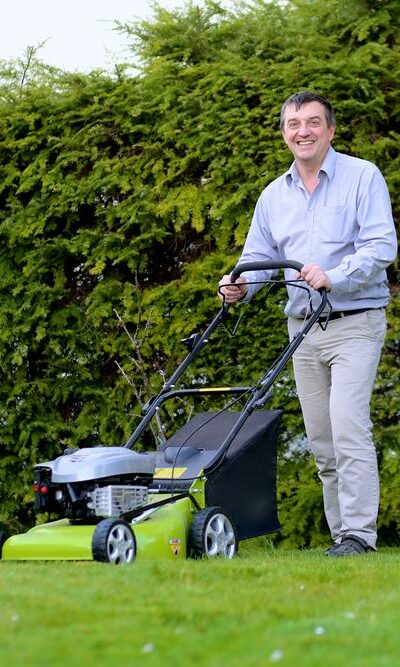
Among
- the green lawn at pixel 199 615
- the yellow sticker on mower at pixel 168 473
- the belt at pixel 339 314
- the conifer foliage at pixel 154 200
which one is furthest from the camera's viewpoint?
the conifer foliage at pixel 154 200

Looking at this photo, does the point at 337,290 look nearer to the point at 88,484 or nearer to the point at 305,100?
the point at 305,100

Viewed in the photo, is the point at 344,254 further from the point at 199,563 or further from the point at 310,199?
the point at 199,563

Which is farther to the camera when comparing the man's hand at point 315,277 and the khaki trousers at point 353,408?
the khaki trousers at point 353,408

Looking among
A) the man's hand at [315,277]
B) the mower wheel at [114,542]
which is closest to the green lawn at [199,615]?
the mower wheel at [114,542]

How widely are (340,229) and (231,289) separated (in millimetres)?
549

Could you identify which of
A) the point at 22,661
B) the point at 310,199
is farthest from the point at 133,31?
the point at 22,661

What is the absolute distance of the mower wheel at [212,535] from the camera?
461cm

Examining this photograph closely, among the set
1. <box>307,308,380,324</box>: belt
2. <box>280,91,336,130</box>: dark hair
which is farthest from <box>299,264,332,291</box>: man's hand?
<box>280,91,336,130</box>: dark hair

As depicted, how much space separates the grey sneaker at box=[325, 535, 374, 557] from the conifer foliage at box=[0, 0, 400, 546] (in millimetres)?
1174

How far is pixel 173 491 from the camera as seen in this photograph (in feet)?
15.8

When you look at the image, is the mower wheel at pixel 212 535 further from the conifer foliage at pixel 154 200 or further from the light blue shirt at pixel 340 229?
the conifer foliage at pixel 154 200

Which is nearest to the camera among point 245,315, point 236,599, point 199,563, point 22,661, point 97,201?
point 22,661

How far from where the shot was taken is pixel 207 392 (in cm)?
500

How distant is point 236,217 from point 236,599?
3556 mm
